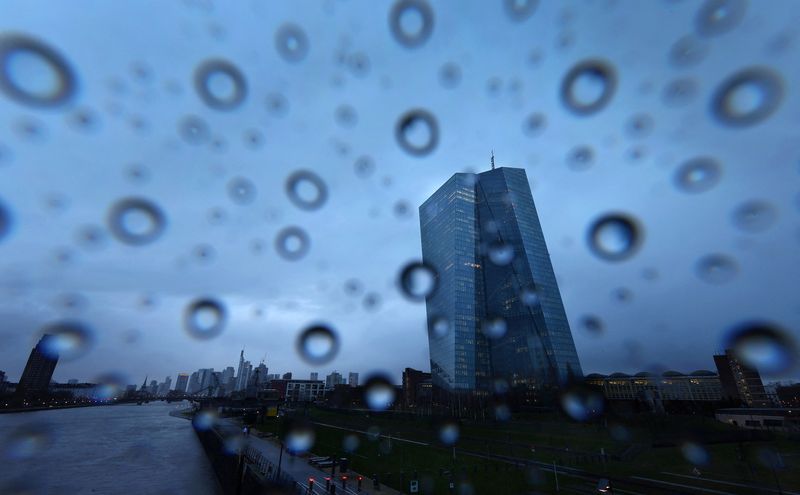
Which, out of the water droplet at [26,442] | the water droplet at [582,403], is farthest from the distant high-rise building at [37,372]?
the water droplet at [582,403]

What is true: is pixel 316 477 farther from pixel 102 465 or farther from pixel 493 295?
pixel 493 295

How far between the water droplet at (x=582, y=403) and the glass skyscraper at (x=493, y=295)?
1034 centimetres

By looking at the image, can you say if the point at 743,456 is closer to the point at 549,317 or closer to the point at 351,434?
the point at 351,434

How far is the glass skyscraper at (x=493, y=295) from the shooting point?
325 ft

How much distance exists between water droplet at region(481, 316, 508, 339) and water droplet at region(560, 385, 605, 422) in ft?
92.1

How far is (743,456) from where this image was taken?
31.8 metres

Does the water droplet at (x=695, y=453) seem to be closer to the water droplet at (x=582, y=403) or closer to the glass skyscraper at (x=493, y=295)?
the water droplet at (x=582, y=403)

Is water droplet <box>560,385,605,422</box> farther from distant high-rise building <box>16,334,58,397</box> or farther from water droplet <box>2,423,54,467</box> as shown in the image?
distant high-rise building <box>16,334,58,397</box>

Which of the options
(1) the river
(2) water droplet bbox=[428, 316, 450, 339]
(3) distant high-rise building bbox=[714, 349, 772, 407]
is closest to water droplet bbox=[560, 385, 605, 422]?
(2) water droplet bbox=[428, 316, 450, 339]

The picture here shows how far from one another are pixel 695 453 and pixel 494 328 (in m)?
75.4

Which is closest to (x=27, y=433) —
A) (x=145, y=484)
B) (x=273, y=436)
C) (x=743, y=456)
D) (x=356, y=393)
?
(x=273, y=436)

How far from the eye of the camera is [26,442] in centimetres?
5875

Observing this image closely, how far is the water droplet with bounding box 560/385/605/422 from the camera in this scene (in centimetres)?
6022

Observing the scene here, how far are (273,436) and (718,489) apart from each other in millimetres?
56274
